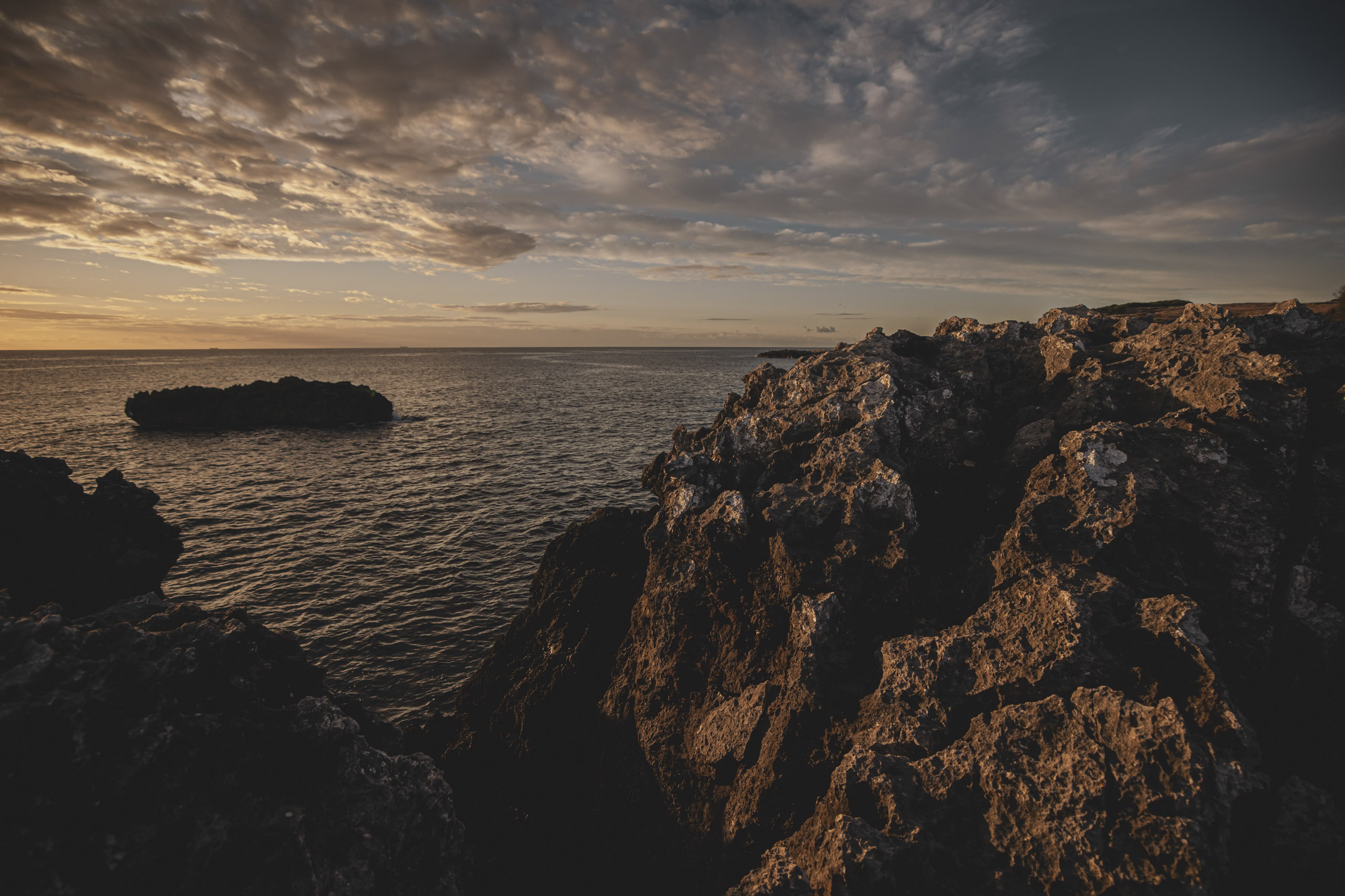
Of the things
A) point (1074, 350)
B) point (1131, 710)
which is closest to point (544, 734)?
point (1131, 710)

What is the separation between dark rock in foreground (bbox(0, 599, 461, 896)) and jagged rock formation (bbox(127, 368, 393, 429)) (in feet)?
225

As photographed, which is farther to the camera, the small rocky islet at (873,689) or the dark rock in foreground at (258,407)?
the dark rock in foreground at (258,407)

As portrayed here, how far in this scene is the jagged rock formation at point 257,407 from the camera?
2581 inches

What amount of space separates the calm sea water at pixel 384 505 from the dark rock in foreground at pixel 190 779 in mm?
10624

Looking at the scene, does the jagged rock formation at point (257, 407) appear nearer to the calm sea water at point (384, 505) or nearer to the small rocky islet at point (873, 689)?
the calm sea water at point (384, 505)

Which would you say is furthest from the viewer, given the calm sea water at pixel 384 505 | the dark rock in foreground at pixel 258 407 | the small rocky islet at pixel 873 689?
the dark rock in foreground at pixel 258 407

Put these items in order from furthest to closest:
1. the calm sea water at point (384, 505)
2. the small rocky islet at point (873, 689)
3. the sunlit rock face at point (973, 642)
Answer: the calm sea water at point (384, 505) < the sunlit rock face at point (973, 642) < the small rocky islet at point (873, 689)

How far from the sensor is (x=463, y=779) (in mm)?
12953

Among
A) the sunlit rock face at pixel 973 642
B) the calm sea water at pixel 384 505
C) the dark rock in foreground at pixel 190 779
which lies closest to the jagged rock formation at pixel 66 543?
the calm sea water at pixel 384 505

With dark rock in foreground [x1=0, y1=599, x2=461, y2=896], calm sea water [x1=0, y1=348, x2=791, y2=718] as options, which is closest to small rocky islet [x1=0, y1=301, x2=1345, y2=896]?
dark rock in foreground [x1=0, y1=599, x2=461, y2=896]

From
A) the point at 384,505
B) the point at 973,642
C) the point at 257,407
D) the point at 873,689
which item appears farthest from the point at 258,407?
the point at 973,642

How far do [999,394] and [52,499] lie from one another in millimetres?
29726

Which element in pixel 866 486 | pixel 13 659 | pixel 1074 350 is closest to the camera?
pixel 13 659

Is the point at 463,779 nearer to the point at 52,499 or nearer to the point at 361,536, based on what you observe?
the point at 52,499
